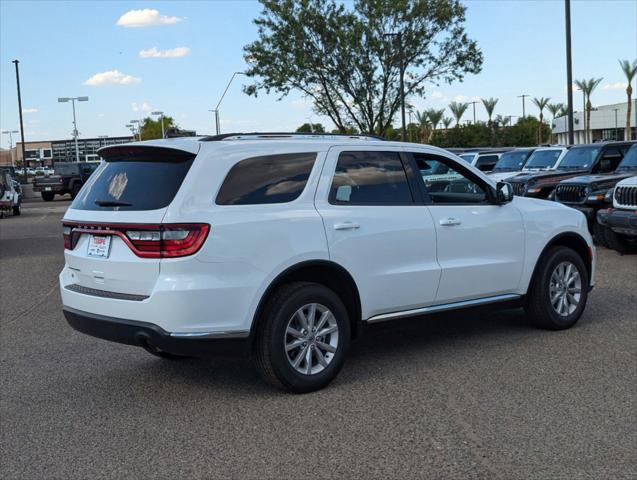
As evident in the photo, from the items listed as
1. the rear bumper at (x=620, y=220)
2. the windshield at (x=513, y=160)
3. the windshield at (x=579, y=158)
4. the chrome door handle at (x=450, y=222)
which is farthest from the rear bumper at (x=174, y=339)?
the windshield at (x=513, y=160)

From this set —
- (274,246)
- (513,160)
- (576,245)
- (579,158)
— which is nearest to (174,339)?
(274,246)

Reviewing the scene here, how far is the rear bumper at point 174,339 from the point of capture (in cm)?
533

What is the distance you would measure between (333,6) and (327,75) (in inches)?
113

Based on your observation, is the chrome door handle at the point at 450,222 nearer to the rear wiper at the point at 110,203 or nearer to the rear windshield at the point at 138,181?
the rear windshield at the point at 138,181

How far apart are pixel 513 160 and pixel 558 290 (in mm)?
15213

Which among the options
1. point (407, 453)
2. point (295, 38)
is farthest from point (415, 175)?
point (295, 38)

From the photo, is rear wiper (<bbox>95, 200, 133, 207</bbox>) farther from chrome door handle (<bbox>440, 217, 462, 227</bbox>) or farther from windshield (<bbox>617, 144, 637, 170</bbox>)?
windshield (<bbox>617, 144, 637, 170</bbox>)

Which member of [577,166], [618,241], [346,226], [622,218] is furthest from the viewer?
[577,166]

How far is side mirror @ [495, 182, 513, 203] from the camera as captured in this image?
7188 millimetres

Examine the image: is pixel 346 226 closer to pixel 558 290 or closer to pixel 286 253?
pixel 286 253

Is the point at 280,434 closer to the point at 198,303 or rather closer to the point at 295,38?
the point at 198,303

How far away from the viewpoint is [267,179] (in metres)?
5.80

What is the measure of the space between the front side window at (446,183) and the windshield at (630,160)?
8817mm

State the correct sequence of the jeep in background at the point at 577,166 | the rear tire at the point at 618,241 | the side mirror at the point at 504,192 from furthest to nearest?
the jeep in background at the point at 577,166
the rear tire at the point at 618,241
the side mirror at the point at 504,192
